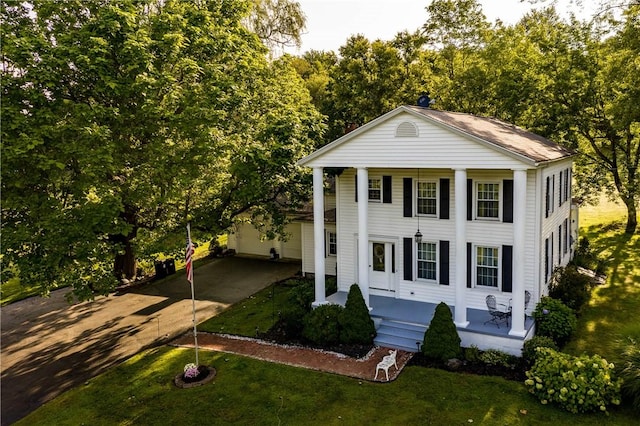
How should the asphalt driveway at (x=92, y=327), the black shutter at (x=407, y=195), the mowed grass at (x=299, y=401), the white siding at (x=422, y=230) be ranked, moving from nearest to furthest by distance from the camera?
1. the mowed grass at (x=299, y=401)
2. the asphalt driveway at (x=92, y=327)
3. the white siding at (x=422, y=230)
4. the black shutter at (x=407, y=195)

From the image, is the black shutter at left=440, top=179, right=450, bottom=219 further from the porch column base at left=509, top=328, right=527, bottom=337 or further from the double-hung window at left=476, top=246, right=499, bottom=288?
Result: the porch column base at left=509, top=328, right=527, bottom=337

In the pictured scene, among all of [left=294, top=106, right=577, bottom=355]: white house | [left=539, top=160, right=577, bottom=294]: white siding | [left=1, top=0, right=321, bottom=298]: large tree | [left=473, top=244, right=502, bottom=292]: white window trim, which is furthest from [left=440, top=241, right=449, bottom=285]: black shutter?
[left=1, top=0, right=321, bottom=298]: large tree

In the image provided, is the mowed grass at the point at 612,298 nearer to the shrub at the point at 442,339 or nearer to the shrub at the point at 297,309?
the shrub at the point at 442,339

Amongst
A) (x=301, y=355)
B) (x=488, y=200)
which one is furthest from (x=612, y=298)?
(x=301, y=355)

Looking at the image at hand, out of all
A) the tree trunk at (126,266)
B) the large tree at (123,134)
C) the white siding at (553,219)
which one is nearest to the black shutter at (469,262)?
the white siding at (553,219)

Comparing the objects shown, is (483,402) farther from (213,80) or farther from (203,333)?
(213,80)

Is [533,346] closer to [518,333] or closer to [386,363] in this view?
[518,333]
